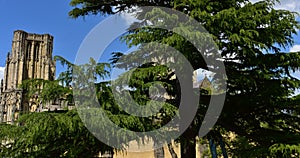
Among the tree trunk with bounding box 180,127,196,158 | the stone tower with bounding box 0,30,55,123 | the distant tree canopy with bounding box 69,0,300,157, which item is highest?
the stone tower with bounding box 0,30,55,123

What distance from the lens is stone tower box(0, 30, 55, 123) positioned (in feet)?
186

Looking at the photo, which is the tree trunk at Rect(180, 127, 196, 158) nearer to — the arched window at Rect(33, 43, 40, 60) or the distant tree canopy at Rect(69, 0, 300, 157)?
the distant tree canopy at Rect(69, 0, 300, 157)

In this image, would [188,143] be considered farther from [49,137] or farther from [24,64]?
[24,64]

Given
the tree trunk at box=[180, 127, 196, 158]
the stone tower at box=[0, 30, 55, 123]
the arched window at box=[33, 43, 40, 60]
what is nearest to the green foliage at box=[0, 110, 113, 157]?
the tree trunk at box=[180, 127, 196, 158]

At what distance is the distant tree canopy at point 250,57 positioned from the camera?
22.7ft

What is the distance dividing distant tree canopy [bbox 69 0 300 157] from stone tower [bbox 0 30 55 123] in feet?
172

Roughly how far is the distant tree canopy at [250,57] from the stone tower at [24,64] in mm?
52405

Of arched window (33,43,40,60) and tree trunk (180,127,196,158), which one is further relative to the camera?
arched window (33,43,40,60)

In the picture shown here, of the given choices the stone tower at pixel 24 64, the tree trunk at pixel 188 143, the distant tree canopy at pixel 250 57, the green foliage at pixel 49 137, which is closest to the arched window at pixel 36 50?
the stone tower at pixel 24 64

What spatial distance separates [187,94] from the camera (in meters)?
7.57

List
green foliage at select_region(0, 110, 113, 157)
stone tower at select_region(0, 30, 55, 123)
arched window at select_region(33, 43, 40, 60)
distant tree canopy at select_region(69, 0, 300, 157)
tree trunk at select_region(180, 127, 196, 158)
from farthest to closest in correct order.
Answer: arched window at select_region(33, 43, 40, 60) < stone tower at select_region(0, 30, 55, 123) < tree trunk at select_region(180, 127, 196, 158) < distant tree canopy at select_region(69, 0, 300, 157) < green foliage at select_region(0, 110, 113, 157)

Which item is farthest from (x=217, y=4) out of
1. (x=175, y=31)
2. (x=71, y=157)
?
(x=71, y=157)

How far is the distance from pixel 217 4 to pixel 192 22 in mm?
952

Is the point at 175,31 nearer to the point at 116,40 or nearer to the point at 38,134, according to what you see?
the point at 116,40
